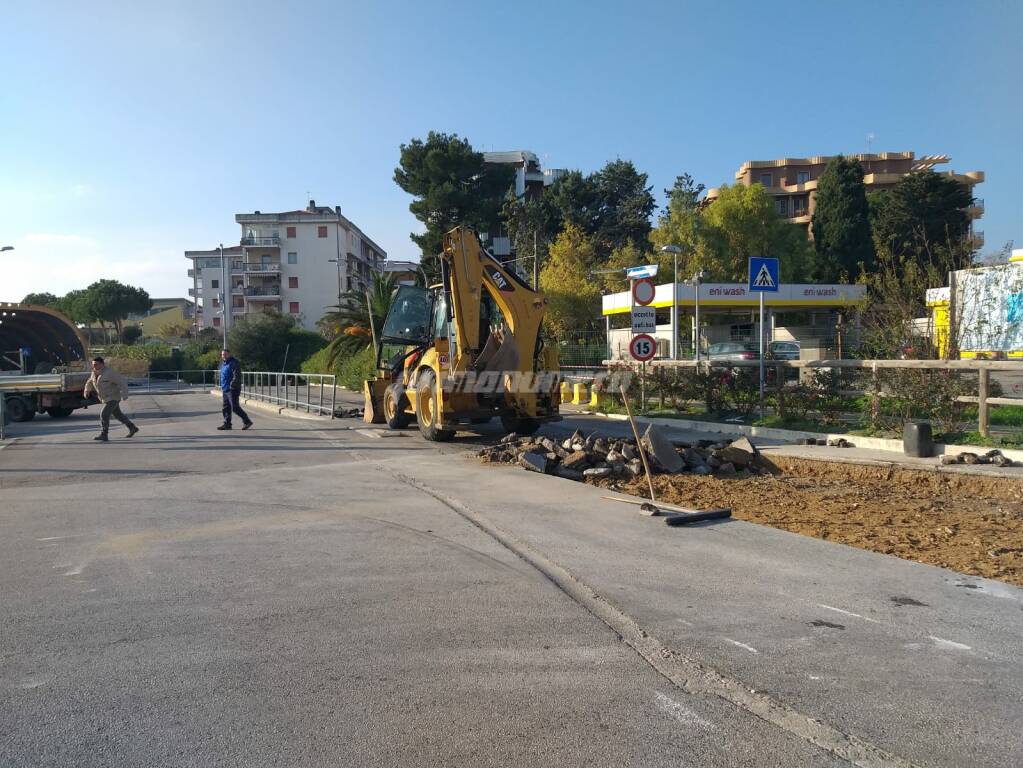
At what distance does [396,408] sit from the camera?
16.1m

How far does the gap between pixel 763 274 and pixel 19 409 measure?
22201 mm

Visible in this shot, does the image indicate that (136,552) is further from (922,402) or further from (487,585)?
(922,402)

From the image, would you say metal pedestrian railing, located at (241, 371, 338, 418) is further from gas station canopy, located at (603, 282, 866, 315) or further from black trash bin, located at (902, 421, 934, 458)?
gas station canopy, located at (603, 282, 866, 315)

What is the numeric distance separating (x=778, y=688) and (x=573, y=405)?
58.6 ft

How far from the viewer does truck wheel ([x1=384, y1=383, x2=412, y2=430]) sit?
16.0 metres

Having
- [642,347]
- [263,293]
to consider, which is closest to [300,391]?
[642,347]

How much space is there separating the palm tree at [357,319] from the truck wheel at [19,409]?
13.3m

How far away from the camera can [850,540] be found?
22.5 feet

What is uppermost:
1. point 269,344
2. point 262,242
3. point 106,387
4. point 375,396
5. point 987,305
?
point 262,242

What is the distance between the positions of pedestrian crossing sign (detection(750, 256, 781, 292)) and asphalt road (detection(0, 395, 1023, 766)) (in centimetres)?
787

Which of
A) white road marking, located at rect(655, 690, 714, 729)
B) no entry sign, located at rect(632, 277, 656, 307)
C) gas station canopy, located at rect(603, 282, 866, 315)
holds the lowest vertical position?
white road marking, located at rect(655, 690, 714, 729)

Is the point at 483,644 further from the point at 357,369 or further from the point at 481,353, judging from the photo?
the point at 357,369

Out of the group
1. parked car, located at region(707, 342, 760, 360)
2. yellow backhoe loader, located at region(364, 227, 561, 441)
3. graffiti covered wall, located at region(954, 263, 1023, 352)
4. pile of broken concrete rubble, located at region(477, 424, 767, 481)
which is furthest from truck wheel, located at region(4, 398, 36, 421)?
graffiti covered wall, located at region(954, 263, 1023, 352)

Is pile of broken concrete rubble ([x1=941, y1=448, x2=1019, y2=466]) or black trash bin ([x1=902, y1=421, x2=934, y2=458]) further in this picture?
black trash bin ([x1=902, y1=421, x2=934, y2=458])
